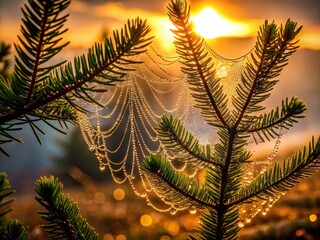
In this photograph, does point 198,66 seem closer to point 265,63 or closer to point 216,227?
point 265,63

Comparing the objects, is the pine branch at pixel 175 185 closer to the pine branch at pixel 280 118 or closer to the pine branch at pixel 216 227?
the pine branch at pixel 216 227

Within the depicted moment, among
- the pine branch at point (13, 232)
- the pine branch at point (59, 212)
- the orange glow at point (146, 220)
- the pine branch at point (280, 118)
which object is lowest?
the orange glow at point (146, 220)

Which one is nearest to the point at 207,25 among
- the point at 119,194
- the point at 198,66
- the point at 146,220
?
the point at 198,66

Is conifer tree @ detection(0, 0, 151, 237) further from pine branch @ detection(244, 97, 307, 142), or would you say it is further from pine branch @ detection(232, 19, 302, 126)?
pine branch @ detection(244, 97, 307, 142)

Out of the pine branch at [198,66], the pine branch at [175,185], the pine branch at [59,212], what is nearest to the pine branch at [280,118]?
the pine branch at [198,66]

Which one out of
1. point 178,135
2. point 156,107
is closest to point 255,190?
point 178,135

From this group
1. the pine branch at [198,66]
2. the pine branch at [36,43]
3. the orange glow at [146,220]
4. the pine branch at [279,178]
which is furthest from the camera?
the orange glow at [146,220]
